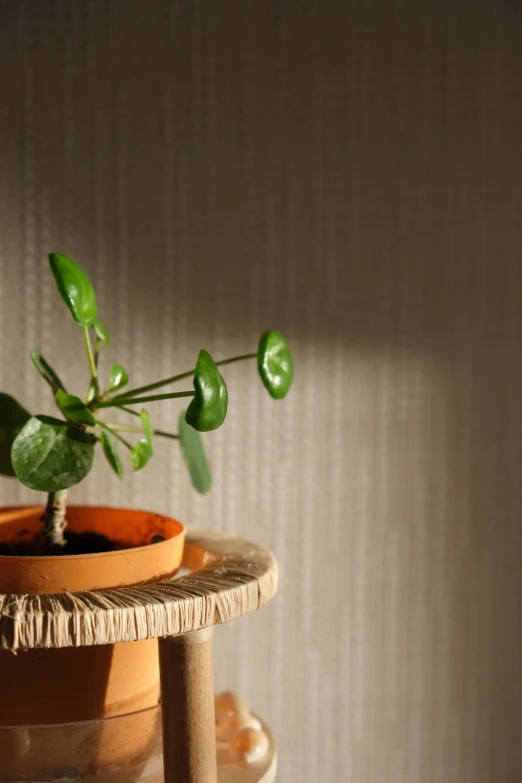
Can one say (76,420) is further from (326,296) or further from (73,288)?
(326,296)

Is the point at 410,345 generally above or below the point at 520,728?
above

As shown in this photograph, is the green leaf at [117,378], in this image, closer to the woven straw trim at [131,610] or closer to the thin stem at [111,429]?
the thin stem at [111,429]

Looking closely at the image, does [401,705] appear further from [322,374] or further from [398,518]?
[322,374]

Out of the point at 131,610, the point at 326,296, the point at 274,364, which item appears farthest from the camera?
the point at 326,296

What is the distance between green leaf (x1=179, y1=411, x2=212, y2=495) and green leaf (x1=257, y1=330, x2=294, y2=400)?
93 millimetres

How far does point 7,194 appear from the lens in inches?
27.8

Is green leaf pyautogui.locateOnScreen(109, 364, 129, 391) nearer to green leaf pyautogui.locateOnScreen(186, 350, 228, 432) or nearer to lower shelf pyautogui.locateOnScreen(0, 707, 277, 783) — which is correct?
green leaf pyautogui.locateOnScreen(186, 350, 228, 432)

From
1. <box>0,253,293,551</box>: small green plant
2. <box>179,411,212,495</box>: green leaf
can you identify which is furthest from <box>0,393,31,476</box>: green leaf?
<box>179,411,212,495</box>: green leaf

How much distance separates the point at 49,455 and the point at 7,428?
0.27 feet

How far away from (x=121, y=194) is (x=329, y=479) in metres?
0.36

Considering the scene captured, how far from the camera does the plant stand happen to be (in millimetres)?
397

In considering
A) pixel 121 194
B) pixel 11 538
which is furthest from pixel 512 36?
pixel 11 538

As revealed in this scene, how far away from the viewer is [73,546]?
0.54m

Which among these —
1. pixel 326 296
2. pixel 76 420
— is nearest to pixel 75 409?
pixel 76 420
